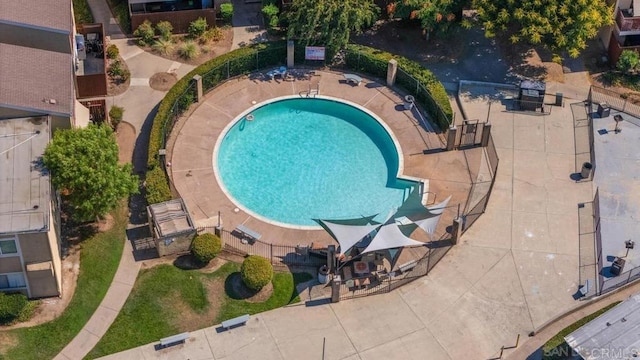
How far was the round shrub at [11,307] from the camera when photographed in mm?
47812

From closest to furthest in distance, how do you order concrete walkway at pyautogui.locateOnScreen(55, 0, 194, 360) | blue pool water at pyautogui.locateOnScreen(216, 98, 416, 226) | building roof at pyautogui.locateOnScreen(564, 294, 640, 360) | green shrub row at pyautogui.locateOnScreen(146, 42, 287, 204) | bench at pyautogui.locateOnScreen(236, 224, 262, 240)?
building roof at pyautogui.locateOnScreen(564, 294, 640, 360) < concrete walkway at pyautogui.locateOnScreen(55, 0, 194, 360) < bench at pyautogui.locateOnScreen(236, 224, 262, 240) < green shrub row at pyautogui.locateOnScreen(146, 42, 287, 204) < blue pool water at pyautogui.locateOnScreen(216, 98, 416, 226)

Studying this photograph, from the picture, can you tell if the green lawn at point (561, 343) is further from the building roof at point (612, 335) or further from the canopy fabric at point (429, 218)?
the canopy fabric at point (429, 218)

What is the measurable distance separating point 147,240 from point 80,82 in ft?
40.3

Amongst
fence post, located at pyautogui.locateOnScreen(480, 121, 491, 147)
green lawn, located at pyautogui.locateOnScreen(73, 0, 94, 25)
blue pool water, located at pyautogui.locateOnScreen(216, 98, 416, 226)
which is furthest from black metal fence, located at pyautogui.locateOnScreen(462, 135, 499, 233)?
green lawn, located at pyautogui.locateOnScreen(73, 0, 94, 25)

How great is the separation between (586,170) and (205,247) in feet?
82.7

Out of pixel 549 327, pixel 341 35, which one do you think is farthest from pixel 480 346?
pixel 341 35

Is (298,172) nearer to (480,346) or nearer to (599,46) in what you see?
(480,346)

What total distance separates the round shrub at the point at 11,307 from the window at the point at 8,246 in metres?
2.63

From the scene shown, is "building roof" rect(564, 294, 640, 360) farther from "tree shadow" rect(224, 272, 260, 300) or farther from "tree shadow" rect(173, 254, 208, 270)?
"tree shadow" rect(173, 254, 208, 270)

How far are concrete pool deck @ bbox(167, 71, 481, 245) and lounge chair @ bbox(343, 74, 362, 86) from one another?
→ 36 cm

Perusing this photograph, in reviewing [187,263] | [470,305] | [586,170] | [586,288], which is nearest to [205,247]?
[187,263]

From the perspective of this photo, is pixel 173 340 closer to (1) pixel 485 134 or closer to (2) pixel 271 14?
(1) pixel 485 134

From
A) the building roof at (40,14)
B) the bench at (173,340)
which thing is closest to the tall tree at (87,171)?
the building roof at (40,14)

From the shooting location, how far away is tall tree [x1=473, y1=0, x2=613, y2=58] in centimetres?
6069
